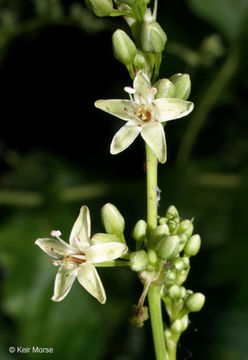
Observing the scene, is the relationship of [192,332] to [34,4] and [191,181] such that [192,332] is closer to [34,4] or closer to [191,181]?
[191,181]

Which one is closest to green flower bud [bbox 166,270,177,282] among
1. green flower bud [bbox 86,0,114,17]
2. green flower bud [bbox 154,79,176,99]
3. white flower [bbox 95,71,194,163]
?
white flower [bbox 95,71,194,163]

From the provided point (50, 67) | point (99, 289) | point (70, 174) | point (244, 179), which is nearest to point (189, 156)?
point (244, 179)

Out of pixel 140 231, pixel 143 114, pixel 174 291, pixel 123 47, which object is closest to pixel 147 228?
pixel 140 231

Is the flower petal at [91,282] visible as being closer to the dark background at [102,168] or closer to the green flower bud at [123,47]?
the green flower bud at [123,47]

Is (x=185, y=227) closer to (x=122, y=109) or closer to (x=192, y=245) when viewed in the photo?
(x=192, y=245)

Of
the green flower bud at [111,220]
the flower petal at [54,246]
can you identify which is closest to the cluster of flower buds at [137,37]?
the green flower bud at [111,220]

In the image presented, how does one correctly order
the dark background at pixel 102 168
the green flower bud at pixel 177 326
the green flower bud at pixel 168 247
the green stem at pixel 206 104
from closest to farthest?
the green flower bud at pixel 168 247
the green flower bud at pixel 177 326
the dark background at pixel 102 168
the green stem at pixel 206 104
